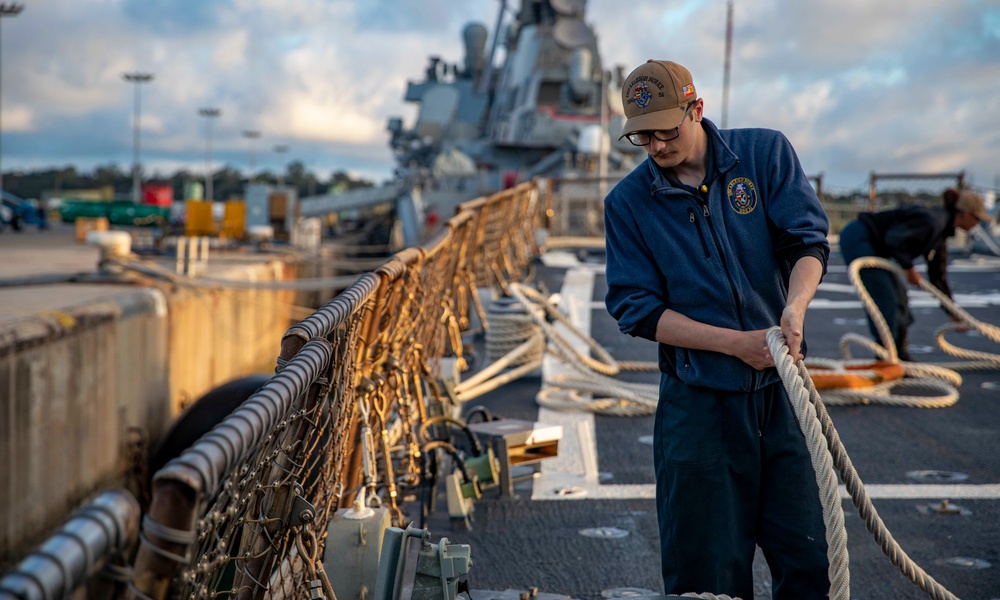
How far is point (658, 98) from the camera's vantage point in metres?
2.16

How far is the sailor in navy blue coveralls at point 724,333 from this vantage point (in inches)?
88.0

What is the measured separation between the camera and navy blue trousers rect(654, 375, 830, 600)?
224 centimetres

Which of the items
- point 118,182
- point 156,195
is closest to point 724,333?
point 156,195

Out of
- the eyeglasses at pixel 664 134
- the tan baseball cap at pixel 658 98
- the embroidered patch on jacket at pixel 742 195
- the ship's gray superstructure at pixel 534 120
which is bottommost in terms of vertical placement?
the embroidered patch on jacket at pixel 742 195

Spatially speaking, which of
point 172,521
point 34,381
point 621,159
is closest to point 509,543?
point 172,521

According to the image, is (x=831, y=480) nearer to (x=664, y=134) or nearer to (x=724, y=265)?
(x=724, y=265)

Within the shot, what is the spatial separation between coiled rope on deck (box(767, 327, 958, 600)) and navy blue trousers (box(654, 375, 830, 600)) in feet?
0.54

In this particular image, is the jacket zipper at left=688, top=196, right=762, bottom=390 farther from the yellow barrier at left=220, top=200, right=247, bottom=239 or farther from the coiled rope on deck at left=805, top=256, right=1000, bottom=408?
the yellow barrier at left=220, top=200, right=247, bottom=239

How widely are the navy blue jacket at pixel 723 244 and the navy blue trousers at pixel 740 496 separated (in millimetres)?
85

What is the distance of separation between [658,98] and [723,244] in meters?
0.39

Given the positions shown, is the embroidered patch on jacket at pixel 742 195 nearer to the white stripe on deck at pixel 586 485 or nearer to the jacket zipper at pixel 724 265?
the jacket zipper at pixel 724 265

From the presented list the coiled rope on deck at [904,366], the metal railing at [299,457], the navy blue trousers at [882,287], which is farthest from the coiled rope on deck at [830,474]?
the navy blue trousers at [882,287]

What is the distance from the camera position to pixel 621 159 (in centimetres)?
2792

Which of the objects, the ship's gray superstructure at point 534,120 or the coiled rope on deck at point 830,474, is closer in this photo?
the coiled rope on deck at point 830,474
